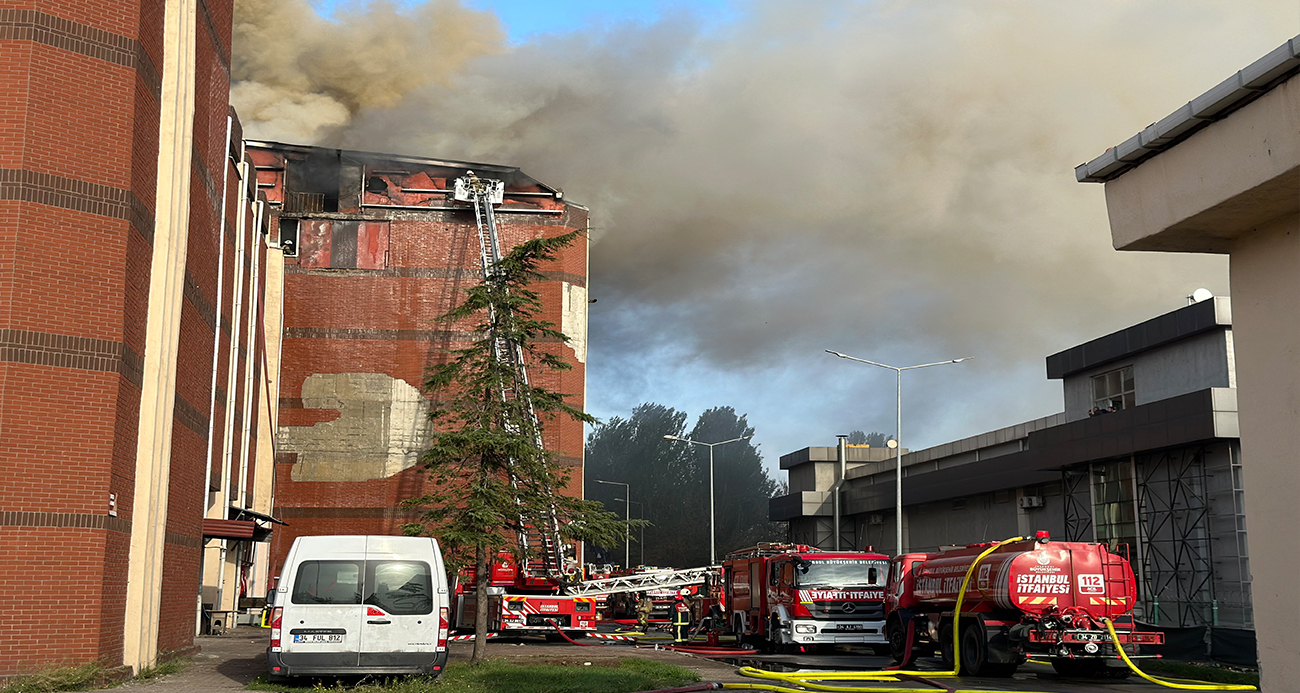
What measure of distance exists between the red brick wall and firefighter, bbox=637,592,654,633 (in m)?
22.7

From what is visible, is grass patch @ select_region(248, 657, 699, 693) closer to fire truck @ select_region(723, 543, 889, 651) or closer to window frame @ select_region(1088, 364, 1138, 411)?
fire truck @ select_region(723, 543, 889, 651)

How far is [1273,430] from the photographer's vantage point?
6.62 metres

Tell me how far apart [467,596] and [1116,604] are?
17202 mm

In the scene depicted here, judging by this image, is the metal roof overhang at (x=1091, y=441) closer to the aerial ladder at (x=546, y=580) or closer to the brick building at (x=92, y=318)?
the aerial ladder at (x=546, y=580)

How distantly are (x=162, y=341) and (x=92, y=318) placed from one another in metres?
1.97

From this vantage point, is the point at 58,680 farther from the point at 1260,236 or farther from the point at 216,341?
the point at 1260,236

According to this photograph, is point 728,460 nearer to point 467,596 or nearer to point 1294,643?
point 467,596

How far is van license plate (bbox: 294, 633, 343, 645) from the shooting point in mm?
14758

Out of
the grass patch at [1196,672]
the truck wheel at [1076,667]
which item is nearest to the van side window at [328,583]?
the truck wheel at [1076,667]

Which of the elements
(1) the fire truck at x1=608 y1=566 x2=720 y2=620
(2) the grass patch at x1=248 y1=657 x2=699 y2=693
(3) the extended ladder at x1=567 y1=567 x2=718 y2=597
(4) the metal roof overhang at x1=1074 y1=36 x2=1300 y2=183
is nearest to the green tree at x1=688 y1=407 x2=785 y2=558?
(1) the fire truck at x1=608 y1=566 x2=720 y2=620

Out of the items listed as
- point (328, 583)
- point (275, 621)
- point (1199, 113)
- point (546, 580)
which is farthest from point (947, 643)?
point (1199, 113)

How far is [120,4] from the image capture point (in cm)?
1653

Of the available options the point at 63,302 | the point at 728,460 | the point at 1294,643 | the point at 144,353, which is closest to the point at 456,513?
the point at 144,353

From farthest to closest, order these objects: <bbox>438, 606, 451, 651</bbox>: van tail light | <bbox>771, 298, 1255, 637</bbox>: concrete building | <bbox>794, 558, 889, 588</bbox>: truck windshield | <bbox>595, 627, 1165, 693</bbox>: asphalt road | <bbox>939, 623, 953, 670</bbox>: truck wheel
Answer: <bbox>771, 298, 1255, 637</bbox>: concrete building
<bbox>794, 558, 889, 588</bbox>: truck windshield
<bbox>939, 623, 953, 670</bbox>: truck wheel
<bbox>595, 627, 1165, 693</bbox>: asphalt road
<bbox>438, 606, 451, 651</bbox>: van tail light
